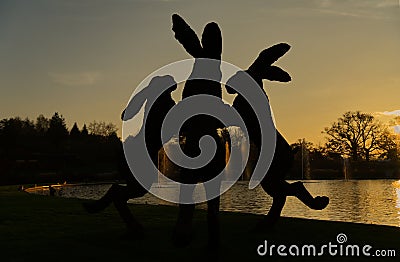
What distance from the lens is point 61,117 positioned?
84.0m

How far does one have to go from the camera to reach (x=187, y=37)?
7699 mm

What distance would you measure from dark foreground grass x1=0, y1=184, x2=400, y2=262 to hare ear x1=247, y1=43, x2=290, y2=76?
3.18 meters

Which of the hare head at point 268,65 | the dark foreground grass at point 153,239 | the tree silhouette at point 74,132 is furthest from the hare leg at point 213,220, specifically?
the tree silhouette at point 74,132

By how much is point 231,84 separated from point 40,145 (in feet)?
195

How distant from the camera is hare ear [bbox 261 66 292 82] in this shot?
872 cm

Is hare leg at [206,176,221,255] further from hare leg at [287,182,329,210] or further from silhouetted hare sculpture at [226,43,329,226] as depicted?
hare leg at [287,182,329,210]

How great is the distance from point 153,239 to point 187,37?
12.5 ft

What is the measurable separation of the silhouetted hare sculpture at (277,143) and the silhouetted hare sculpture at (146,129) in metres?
1.17

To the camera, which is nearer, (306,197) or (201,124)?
(201,124)

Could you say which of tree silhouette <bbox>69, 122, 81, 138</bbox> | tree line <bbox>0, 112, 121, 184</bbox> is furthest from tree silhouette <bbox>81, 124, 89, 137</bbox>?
tree line <bbox>0, 112, 121, 184</bbox>

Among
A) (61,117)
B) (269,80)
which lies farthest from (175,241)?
(61,117)

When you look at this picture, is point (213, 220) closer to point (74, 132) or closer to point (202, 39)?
point (202, 39)

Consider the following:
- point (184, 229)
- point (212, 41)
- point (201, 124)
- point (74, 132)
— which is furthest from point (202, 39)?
point (74, 132)

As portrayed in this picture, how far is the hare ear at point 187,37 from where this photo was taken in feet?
25.2
